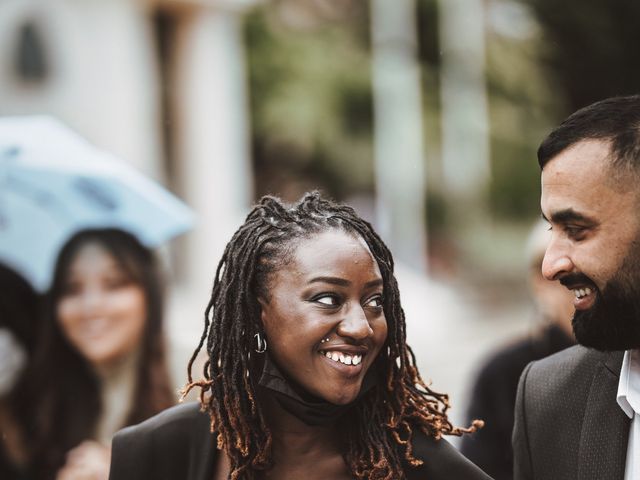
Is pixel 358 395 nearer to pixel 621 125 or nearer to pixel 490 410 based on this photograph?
pixel 621 125

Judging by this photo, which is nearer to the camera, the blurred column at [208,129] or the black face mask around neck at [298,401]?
the black face mask around neck at [298,401]

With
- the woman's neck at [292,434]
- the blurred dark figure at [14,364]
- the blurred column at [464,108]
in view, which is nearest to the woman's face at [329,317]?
the woman's neck at [292,434]

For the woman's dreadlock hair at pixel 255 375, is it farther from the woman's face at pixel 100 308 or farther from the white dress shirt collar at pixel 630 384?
the woman's face at pixel 100 308

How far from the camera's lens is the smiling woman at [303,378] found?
9.41 ft

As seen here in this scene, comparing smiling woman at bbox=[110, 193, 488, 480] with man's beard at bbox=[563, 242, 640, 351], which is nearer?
man's beard at bbox=[563, 242, 640, 351]

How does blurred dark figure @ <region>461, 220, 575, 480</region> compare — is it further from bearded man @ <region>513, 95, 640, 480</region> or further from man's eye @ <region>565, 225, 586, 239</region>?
man's eye @ <region>565, 225, 586, 239</region>

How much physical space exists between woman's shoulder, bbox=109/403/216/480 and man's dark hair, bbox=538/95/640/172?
1418mm

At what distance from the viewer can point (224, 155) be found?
1567cm

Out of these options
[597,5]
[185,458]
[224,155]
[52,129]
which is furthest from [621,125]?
[224,155]

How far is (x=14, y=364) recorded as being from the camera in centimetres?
474

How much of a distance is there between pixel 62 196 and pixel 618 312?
9.48 feet

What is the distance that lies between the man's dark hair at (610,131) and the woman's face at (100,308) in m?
2.30

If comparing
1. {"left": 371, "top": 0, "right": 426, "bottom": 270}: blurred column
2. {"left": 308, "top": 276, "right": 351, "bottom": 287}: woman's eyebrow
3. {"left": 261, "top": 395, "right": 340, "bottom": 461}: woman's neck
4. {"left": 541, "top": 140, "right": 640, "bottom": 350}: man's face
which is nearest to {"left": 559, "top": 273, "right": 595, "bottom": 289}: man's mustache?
{"left": 541, "top": 140, "right": 640, "bottom": 350}: man's face

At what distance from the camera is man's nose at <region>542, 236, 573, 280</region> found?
9.21 feet
